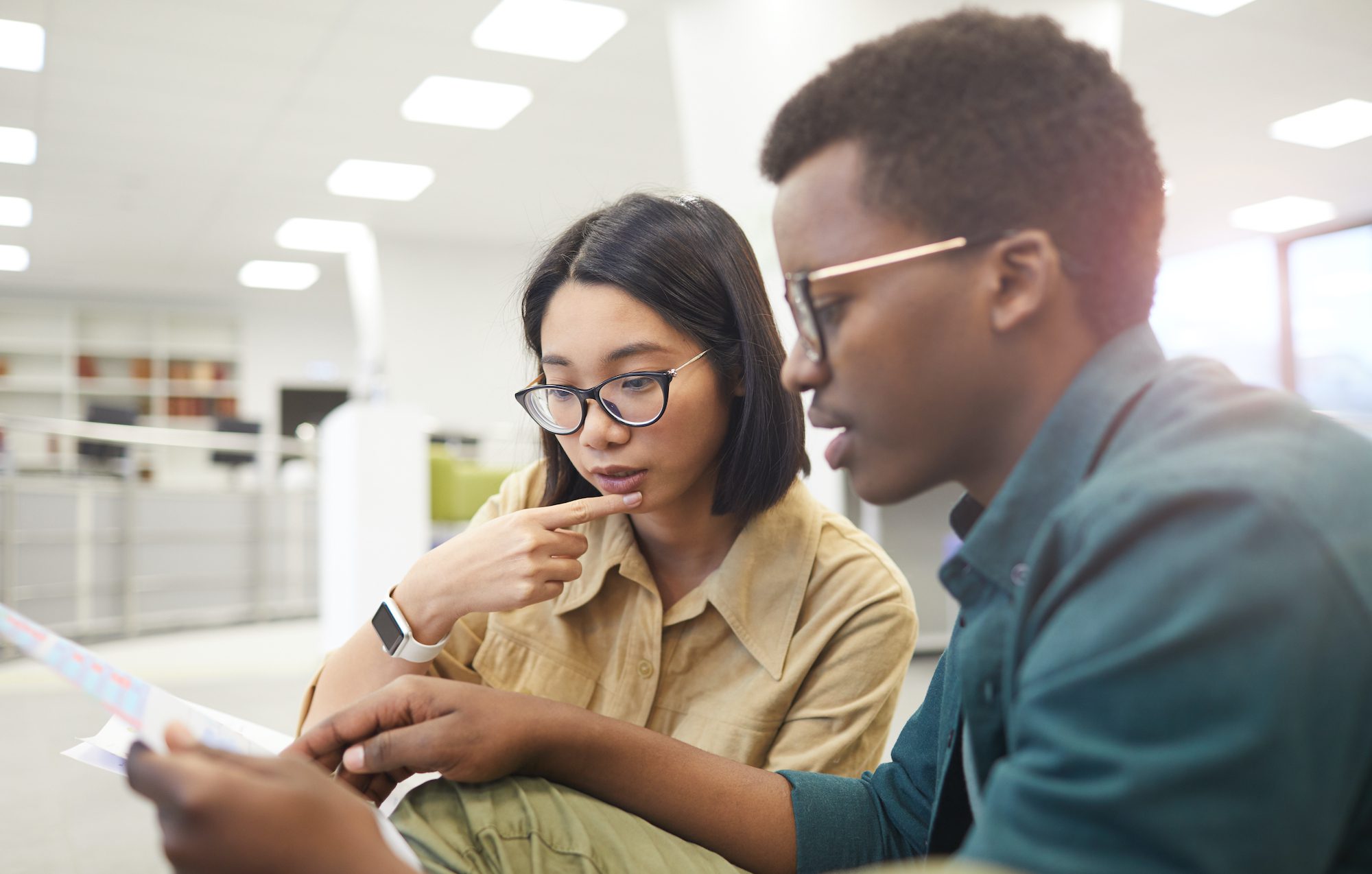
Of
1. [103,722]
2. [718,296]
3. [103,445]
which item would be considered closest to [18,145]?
[103,445]

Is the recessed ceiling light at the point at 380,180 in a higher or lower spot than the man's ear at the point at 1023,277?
higher

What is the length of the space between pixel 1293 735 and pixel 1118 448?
0.70 ft

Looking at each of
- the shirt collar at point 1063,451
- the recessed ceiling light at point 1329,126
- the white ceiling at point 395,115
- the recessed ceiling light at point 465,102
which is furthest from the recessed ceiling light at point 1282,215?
the shirt collar at point 1063,451

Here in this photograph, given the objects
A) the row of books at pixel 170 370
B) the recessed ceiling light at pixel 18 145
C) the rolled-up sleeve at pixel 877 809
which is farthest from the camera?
the row of books at pixel 170 370

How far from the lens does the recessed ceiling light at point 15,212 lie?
315 inches

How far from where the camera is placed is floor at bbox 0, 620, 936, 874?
230 centimetres

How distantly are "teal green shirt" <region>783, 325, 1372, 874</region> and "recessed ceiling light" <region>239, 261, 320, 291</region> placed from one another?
10.6 m

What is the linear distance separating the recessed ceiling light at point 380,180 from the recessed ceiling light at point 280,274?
8.21 feet

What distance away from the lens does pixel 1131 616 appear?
1.65 feet

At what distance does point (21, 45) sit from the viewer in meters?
5.39

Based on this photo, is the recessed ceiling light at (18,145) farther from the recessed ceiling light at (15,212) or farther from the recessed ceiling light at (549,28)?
the recessed ceiling light at (549,28)

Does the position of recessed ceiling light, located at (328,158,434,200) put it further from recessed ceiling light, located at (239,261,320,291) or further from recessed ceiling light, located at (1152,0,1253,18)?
recessed ceiling light, located at (1152,0,1253,18)

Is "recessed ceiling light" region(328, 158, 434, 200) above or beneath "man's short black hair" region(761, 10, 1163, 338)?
above

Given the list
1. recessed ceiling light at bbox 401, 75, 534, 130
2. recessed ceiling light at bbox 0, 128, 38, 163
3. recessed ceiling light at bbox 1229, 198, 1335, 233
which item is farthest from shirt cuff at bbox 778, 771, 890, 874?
recessed ceiling light at bbox 1229, 198, 1335, 233
